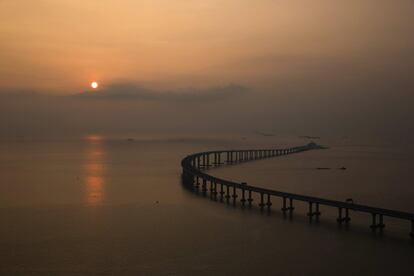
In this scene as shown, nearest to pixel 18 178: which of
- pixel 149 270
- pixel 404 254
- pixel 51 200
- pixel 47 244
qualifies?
pixel 51 200

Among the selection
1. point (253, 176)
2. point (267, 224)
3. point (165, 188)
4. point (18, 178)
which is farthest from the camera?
point (253, 176)

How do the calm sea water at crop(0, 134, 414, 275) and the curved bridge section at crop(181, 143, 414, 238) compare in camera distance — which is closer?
the calm sea water at crop(0, 134, 414, 275)

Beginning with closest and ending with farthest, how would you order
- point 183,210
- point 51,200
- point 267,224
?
point 267,224 < point 183,210 < point 51,200

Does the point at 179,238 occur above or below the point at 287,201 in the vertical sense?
above

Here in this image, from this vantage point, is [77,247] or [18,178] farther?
[18,178]

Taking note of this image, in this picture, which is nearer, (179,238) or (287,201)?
(179,238)

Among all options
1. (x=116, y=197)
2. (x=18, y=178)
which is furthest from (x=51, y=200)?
(x=18, y=178)

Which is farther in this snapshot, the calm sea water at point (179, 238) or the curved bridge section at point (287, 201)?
the curved bridge section at point (287, 201)

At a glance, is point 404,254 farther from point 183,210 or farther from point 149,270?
point 183,210

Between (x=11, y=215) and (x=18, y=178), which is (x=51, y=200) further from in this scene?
(x=18, y=178)
